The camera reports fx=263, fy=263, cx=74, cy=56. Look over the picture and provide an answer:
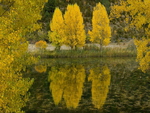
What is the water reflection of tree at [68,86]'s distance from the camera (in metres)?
19.8

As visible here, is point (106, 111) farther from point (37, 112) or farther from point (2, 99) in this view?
point (2, 99)

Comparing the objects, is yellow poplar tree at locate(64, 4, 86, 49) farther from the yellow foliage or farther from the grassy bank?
the yellow foliage

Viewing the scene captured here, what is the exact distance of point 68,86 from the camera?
2489 centimetres

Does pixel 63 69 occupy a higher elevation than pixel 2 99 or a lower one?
lower

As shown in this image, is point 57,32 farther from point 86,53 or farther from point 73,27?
point 86,53

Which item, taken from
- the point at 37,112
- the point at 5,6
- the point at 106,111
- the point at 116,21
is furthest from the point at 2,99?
the point at 116,21

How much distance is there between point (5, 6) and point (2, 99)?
18.2ft

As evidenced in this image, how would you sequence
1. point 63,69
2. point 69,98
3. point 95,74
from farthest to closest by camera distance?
point 63,69 < point 95,74 < point 69,98

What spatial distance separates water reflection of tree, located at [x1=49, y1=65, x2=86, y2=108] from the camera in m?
19.8

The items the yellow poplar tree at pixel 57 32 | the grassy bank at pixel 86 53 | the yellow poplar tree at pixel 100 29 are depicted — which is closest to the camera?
the grassy bank at pixel 86 53

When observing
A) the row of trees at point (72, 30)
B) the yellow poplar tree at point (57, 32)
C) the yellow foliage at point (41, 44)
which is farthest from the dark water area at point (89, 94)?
the row of trees at point (72, 30)

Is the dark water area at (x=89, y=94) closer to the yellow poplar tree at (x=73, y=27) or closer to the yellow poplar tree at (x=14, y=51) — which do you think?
the yellow poplar tree at (x=14, y=51)

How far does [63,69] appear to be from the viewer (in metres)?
36.5

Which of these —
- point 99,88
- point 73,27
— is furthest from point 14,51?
point 73,27
